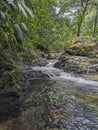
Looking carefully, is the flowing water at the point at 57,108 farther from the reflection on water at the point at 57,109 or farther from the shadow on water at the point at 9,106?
the shadow on water at the point at 9,106

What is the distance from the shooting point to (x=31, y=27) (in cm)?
745

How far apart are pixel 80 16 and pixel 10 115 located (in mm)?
14510

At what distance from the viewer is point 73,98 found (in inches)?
184

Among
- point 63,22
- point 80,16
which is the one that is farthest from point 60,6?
point 63,22

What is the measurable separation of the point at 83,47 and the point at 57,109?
8190 mm

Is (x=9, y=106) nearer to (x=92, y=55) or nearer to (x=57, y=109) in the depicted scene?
(x=57, y=109)

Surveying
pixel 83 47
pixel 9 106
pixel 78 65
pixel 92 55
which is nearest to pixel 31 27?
pixel 78 65

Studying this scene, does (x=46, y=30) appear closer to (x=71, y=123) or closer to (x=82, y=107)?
(x=82, y=107)

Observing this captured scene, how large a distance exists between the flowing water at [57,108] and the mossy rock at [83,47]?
5641 mm

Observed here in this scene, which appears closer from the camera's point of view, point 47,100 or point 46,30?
point 47,100

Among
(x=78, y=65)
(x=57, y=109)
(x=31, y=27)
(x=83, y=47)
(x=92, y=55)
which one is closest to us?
(x=57, y=109)

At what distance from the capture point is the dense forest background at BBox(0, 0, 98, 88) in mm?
3170

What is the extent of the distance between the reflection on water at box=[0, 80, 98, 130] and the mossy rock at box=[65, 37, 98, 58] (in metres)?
5.86

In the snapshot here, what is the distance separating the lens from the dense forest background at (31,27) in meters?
3.17
